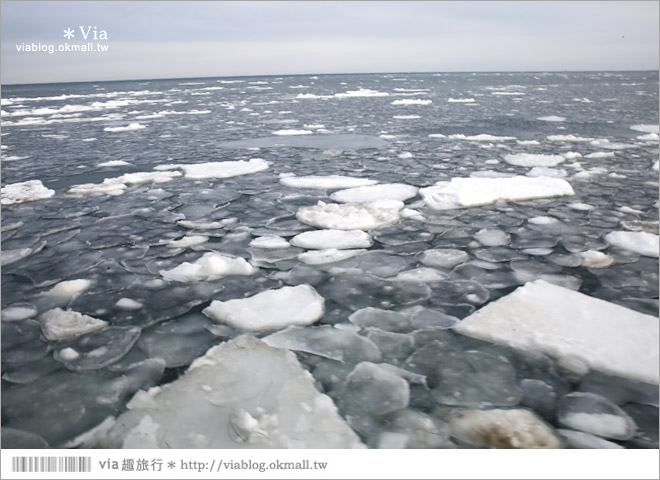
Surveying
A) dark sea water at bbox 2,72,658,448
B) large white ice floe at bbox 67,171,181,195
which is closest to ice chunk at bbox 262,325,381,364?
dark sea water at bbox 2,72,658,448

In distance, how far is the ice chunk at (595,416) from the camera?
1261 mm

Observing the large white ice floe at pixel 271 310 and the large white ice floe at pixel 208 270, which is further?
the large white ice floe at pixel 208 270

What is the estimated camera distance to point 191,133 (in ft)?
26.9

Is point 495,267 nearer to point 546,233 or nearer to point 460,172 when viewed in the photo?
point 546,233

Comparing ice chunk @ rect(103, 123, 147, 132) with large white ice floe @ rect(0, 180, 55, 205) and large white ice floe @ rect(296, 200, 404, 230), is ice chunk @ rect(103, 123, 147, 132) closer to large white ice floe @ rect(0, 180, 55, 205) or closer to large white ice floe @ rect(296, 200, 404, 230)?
large white ice floe @ rect(0, 180, 55, 205)

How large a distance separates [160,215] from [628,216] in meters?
3.44

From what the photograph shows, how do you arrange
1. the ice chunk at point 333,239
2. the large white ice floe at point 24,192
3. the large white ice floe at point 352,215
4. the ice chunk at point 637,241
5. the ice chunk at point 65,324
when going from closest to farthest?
the ice chunk at point 65,324
the ice chunk at point 637,241
the ice chunk at point 333,239
the large white ice floe at point 352,215
the large white ice floe at point 24,192

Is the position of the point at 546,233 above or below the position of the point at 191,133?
below

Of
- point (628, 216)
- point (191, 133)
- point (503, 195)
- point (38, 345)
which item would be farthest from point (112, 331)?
point (191, 133)

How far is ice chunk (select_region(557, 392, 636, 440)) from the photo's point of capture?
4.14 feet

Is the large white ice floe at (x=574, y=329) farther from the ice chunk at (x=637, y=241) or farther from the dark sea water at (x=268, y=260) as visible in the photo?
the ice chunk at (x=637, y=241)

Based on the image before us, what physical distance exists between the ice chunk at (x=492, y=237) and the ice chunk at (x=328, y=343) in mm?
1306

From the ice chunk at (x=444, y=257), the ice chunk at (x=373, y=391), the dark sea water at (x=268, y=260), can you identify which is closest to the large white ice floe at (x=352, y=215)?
the dark sea water at (x=268, y=260)

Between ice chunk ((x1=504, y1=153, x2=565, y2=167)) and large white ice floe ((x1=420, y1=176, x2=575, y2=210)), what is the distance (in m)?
1.06
